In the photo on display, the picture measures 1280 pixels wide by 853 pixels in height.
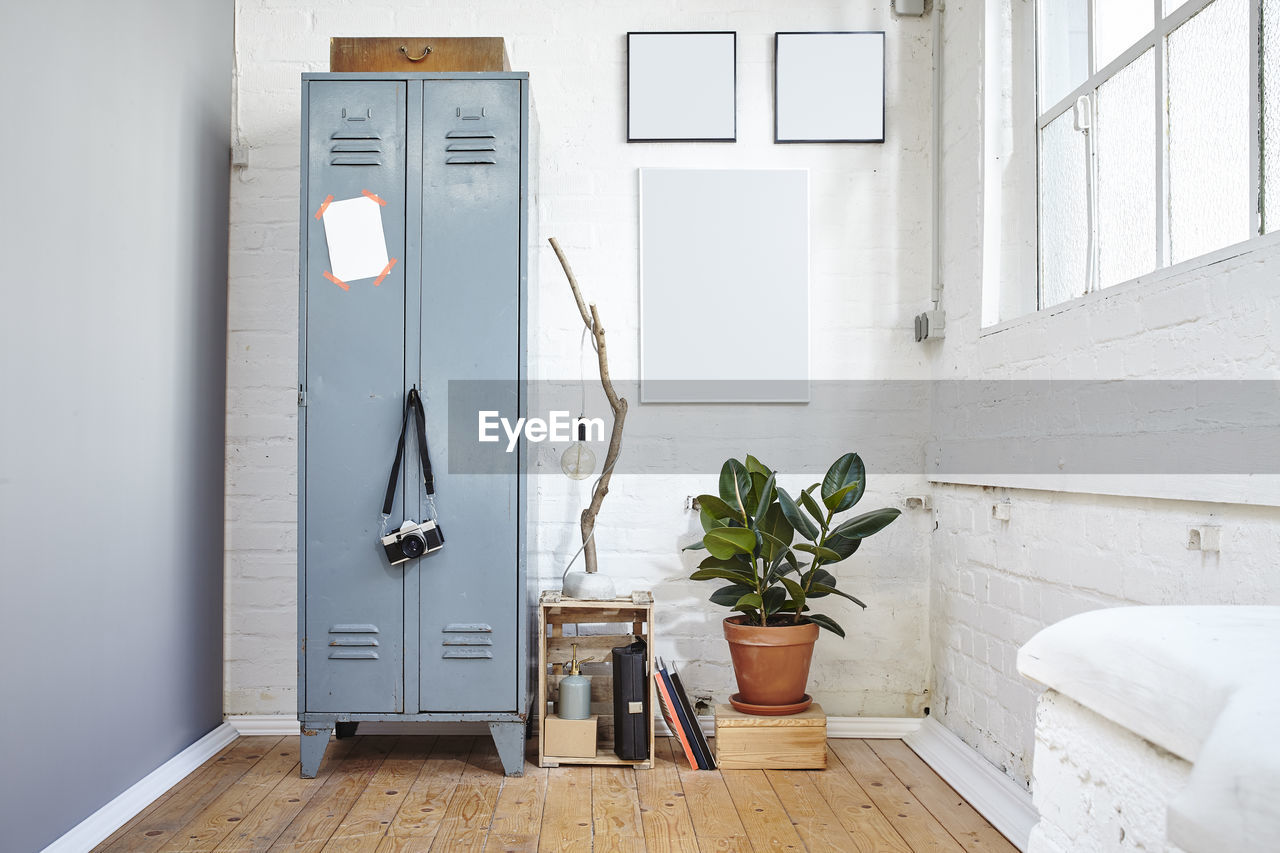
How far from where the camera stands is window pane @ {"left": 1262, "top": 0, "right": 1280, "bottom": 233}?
4.92 ft

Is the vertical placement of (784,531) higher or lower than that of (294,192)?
lower

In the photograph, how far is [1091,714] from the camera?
64 centimetres

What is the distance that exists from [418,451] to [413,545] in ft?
0.84

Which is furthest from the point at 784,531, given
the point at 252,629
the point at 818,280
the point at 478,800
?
the point at 252,629

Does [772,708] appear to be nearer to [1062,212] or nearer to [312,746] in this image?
[312,746]

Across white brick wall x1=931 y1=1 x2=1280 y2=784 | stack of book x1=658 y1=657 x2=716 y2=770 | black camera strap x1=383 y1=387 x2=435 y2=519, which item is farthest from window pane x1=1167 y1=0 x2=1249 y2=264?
black camera strap x1=383 y1=387 x2=435 y2=519

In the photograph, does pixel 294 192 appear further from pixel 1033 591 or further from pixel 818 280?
pixel 1033 591

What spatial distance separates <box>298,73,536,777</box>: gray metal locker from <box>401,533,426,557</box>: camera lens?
5 centimetres

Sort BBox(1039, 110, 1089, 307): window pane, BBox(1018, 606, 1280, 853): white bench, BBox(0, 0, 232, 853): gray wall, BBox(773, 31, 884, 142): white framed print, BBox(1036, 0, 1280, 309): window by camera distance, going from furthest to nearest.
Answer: BBox(773, 31, 884, 142): white framed print < BBox(1039, 110, 1089, 307): window pane < BBox(0, 0, 232, 853): gray wall < BBox(1036, 0, 1280, 309): window < BBox(1018, 606, 1280, 853): white bench

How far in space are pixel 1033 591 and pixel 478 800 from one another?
4.89 feet

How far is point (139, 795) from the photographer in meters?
2.21

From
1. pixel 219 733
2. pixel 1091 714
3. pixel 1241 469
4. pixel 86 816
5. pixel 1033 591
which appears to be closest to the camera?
pixel 1091 714

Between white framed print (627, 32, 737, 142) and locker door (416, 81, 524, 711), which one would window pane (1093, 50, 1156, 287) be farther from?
locker door (416, 81, 524, 711)

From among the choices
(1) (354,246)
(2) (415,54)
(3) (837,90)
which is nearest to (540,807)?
(1) (354,246)
